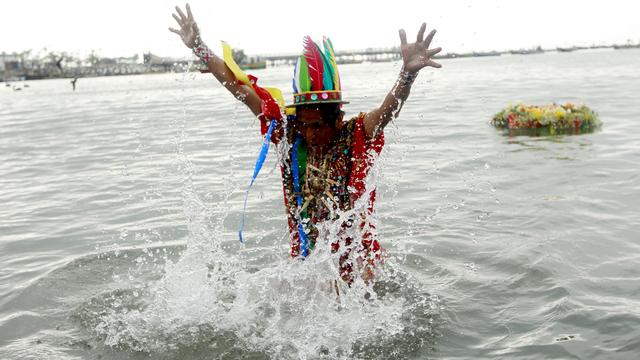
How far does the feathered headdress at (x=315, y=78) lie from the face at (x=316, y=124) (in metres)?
0.08

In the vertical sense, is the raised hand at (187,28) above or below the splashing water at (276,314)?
above

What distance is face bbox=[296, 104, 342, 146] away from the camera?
4000 millimetres

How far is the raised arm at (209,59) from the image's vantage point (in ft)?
13.8

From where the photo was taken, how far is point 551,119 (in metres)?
14.2

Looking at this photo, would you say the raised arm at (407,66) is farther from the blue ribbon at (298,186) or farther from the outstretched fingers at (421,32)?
the blue ribbon at (298,186)

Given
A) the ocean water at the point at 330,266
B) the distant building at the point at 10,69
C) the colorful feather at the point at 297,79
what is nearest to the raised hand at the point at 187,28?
the ocean water at the point at 330,266

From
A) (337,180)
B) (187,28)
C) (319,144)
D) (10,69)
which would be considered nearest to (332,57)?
(319,144)

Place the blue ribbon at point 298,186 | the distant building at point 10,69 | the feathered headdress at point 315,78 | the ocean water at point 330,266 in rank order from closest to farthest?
the feathered headdress at point 315,78, the ocean water at point 330,266, the blue ribbon at point 298,186, the distant building at point 10,69

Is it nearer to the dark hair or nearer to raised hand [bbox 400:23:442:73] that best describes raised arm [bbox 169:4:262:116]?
the dark hair

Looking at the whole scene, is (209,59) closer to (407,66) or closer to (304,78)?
(304,78)

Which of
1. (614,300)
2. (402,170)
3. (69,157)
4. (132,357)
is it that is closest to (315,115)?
(132,357)

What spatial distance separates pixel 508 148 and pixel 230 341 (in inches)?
357

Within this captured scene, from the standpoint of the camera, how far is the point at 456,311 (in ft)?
14.7

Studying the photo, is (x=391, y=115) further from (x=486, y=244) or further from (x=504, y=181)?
(x=504, y=181)
